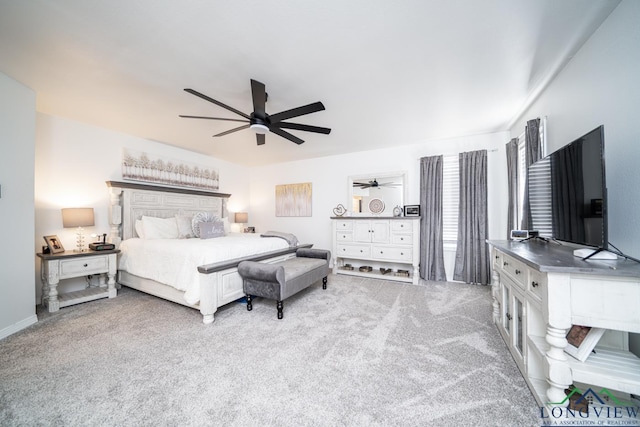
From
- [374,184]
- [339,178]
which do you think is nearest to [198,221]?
[339,178]

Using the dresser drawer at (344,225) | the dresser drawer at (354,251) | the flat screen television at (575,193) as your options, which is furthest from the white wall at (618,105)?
the dresser drawer at (344,225)

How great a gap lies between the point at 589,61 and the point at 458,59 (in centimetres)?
96

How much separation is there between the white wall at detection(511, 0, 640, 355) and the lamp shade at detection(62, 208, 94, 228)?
5.54 m

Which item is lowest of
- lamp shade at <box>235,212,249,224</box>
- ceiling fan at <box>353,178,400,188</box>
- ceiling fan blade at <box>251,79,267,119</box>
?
lamp shade at <box>235,212,249,224</box>

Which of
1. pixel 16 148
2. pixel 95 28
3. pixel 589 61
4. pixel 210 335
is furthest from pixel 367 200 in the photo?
pixel 16 148

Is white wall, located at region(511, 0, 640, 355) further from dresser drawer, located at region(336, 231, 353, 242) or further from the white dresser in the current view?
dresser drawer, located at region(336, 231, 353, 242)

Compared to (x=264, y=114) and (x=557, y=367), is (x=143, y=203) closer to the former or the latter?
(x=264, y=114)

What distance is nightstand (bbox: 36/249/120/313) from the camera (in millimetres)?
2766

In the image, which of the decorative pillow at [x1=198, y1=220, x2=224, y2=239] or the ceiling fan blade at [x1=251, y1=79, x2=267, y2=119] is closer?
the ceiling fan blade at [x1=251, y1=79, x2=267, y2=119]

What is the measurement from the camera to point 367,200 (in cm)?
475

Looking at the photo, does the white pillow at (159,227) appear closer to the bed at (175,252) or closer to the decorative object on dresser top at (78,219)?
the bed at (175,252)

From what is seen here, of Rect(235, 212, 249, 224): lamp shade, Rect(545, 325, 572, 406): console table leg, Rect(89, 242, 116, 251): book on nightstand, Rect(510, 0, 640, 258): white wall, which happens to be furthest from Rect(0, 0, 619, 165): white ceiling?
Rect(235, 212, 249, 224): lamp shade

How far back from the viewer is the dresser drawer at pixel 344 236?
4.48 m

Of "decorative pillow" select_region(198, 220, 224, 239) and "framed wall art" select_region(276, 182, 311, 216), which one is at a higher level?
"framed wall art" select_region(276, 182, 311, 216)
